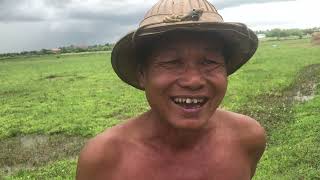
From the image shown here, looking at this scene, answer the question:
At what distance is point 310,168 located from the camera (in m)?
7.69

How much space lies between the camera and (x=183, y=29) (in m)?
1.93

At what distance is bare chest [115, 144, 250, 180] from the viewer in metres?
2.18

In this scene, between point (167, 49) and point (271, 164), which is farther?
point (271, 164)

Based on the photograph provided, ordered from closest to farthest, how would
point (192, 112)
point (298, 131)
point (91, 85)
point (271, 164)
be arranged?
point (192, 112) < point (271, 164) < point (298, 131) < point (91, 85)

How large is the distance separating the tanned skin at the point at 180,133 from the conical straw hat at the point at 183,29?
0.07 m

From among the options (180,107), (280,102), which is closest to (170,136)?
(180,107)

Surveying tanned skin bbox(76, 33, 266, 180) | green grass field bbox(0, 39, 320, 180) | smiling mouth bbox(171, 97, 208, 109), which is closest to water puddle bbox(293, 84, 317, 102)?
green grass field bbox(0, 39, 320, 180)

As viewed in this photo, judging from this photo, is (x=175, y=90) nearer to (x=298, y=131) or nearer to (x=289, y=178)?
(x=289, y=178)

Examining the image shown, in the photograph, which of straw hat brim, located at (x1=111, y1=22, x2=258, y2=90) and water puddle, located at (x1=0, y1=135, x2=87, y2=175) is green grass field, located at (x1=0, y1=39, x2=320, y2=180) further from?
straw hat brim, located at (x1=111, y1=22, x2=258, y2=90)

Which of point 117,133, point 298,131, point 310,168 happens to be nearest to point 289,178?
point 310,168

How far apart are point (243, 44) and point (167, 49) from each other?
344 millimetres

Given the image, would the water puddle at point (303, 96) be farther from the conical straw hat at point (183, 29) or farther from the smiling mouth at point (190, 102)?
the smiling mouth at point (190, 102)

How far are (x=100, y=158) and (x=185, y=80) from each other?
51cm

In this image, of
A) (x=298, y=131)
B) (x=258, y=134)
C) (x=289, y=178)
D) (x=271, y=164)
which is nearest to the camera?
(x=258, y=134)
